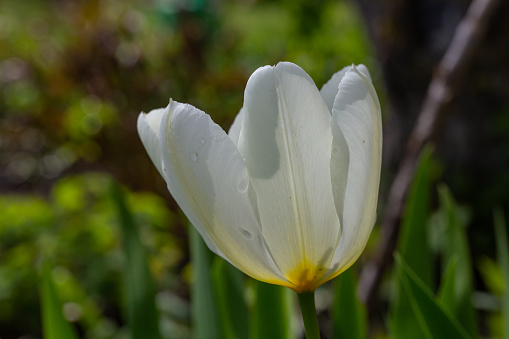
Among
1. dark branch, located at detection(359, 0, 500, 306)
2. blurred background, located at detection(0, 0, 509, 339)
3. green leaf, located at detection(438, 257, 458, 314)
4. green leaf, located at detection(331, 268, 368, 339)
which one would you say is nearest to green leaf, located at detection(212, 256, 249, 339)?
green leaf, located at detection(331, 268, 368, 339)

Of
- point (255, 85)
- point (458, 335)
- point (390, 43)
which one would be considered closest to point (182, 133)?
point (255, 85)

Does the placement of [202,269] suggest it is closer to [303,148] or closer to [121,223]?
[121,223]

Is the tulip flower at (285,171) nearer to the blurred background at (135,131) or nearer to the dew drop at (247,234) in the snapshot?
the dew drop at (247,234)

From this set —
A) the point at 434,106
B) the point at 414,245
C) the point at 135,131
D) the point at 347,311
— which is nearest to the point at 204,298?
the point at 347,311

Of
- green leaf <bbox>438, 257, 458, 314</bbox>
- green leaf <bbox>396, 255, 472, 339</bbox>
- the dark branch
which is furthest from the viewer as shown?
the dark branch

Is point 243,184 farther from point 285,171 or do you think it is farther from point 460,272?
point 460,272

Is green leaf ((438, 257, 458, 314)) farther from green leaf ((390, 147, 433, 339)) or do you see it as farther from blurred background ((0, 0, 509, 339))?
blurred background ((0, 0, 509, 339))

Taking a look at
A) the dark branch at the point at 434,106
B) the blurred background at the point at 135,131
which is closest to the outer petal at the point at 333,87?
the dark branch at the point at 434,106
